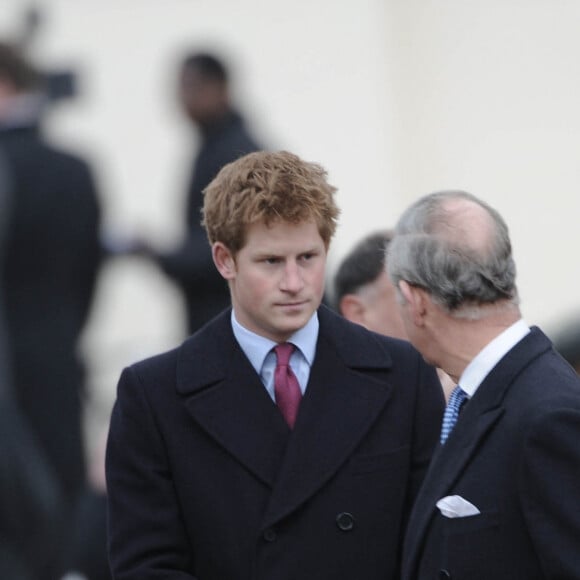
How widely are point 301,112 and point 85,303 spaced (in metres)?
3.18

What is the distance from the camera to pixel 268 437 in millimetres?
4004

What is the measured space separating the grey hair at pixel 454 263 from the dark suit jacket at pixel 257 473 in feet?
1.10

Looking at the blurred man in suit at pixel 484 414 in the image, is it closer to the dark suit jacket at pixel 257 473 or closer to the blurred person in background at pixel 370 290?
the dark suit jacket at pixel 257 473

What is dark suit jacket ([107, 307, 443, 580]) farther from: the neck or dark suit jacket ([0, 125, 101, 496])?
dark suit jacket ([0, 125, 101, 496])

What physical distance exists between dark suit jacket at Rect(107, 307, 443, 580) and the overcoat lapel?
179 millimetres

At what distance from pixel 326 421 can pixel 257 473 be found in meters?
0.18

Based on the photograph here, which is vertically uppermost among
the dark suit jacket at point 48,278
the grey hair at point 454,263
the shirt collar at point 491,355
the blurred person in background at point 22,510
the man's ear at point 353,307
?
the grey hair at point 454,263

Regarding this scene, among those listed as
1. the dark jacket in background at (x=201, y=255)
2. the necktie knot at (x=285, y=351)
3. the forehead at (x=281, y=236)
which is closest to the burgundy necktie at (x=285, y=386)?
the necktie knot at (x=285, y=351)

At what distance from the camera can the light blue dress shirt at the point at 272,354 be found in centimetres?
406

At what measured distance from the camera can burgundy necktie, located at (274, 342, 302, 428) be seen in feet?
13.3

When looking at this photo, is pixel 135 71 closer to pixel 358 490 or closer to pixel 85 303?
pixel 85 303

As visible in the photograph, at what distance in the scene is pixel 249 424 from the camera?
401 cm

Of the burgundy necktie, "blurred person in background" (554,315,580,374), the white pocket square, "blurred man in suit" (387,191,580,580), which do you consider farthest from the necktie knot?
"blurred person in background" (554,315,580,374)

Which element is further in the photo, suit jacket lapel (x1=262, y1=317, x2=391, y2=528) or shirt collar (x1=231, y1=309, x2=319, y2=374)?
shirt collar (x1=231, y1=309, x2=319, y2=374)
